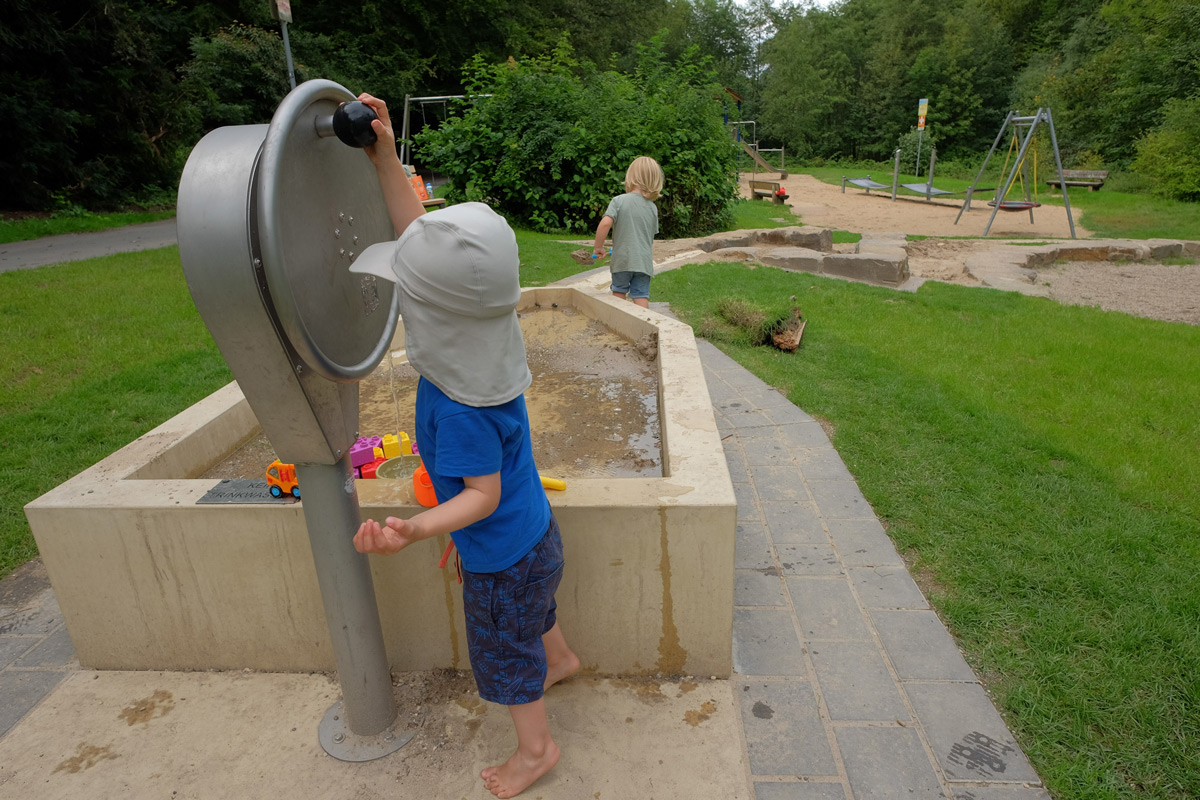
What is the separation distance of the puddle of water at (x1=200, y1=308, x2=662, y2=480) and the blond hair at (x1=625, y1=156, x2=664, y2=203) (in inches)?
46.1

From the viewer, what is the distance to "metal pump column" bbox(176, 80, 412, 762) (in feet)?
4.66

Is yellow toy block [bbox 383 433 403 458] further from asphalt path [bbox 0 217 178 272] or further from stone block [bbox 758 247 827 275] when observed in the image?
stone block [bbox 758 247 827 275]

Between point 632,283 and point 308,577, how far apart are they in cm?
388

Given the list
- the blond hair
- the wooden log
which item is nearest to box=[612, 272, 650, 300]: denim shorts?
the blond hair

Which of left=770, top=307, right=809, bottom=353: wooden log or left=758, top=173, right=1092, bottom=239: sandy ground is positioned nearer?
left=770, top=307, right=809, bottom=353: wooden log

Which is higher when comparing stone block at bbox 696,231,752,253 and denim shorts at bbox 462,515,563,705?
denim shorts at bbox 462,515,563,705

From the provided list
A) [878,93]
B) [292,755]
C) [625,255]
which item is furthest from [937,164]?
[292,755]

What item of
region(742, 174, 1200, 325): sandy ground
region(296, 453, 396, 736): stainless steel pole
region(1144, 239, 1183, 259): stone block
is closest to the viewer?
region(296, 453, 396, 736): stainless steel pole

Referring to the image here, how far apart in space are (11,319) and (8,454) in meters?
2.88

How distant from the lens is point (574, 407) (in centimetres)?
354

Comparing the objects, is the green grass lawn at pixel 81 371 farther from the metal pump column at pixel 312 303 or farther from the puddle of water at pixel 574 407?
the metal pump column at pixel 312 303

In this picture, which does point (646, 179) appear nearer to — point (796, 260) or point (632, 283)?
point (632, 283)

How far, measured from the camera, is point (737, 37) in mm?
56688

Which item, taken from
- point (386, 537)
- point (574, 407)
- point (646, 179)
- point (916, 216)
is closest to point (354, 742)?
point (386, 537)
